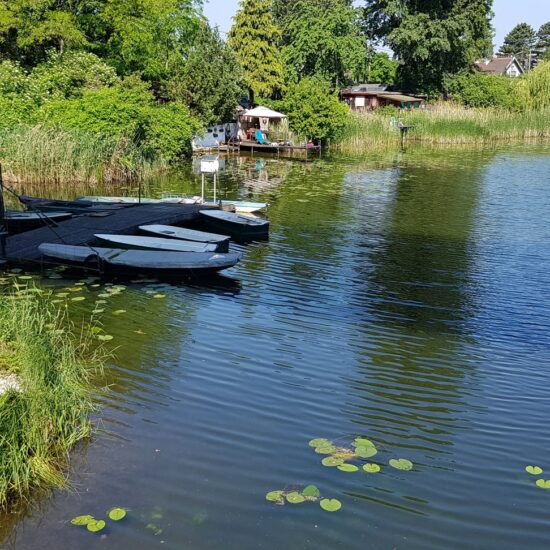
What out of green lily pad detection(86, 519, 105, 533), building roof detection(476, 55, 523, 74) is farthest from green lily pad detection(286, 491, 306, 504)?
building roof detection(476, 55, 523, 74)

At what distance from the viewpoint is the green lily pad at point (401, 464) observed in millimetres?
6320

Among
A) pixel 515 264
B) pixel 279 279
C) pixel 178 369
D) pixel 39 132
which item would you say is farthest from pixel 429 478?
pixel 39 132

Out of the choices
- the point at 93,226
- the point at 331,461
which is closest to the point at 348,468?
the point at 331,461

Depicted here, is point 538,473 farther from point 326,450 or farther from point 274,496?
point 274,496

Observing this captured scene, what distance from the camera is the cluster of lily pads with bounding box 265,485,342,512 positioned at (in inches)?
222

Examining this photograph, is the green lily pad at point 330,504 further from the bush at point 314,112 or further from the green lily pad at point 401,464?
the bush at point 314,112

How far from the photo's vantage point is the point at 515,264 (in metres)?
14.8

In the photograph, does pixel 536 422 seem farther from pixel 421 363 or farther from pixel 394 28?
pixel 394 28

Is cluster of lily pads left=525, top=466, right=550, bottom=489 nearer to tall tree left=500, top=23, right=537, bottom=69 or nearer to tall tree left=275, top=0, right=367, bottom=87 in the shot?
tall tree left=275, top=0, right=367, bottom=87

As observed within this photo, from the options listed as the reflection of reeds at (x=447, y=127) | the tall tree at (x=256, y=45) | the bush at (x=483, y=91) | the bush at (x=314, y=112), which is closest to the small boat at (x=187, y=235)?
the bush at (x=314, y=112)

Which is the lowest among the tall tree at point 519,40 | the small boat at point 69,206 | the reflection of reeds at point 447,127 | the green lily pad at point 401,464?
the green lily pad at point 401,464

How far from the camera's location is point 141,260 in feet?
42.4

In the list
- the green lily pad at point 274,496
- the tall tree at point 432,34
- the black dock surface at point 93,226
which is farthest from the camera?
the tall tree at point 432,34

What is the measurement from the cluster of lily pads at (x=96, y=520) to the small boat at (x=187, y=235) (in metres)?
9.05
